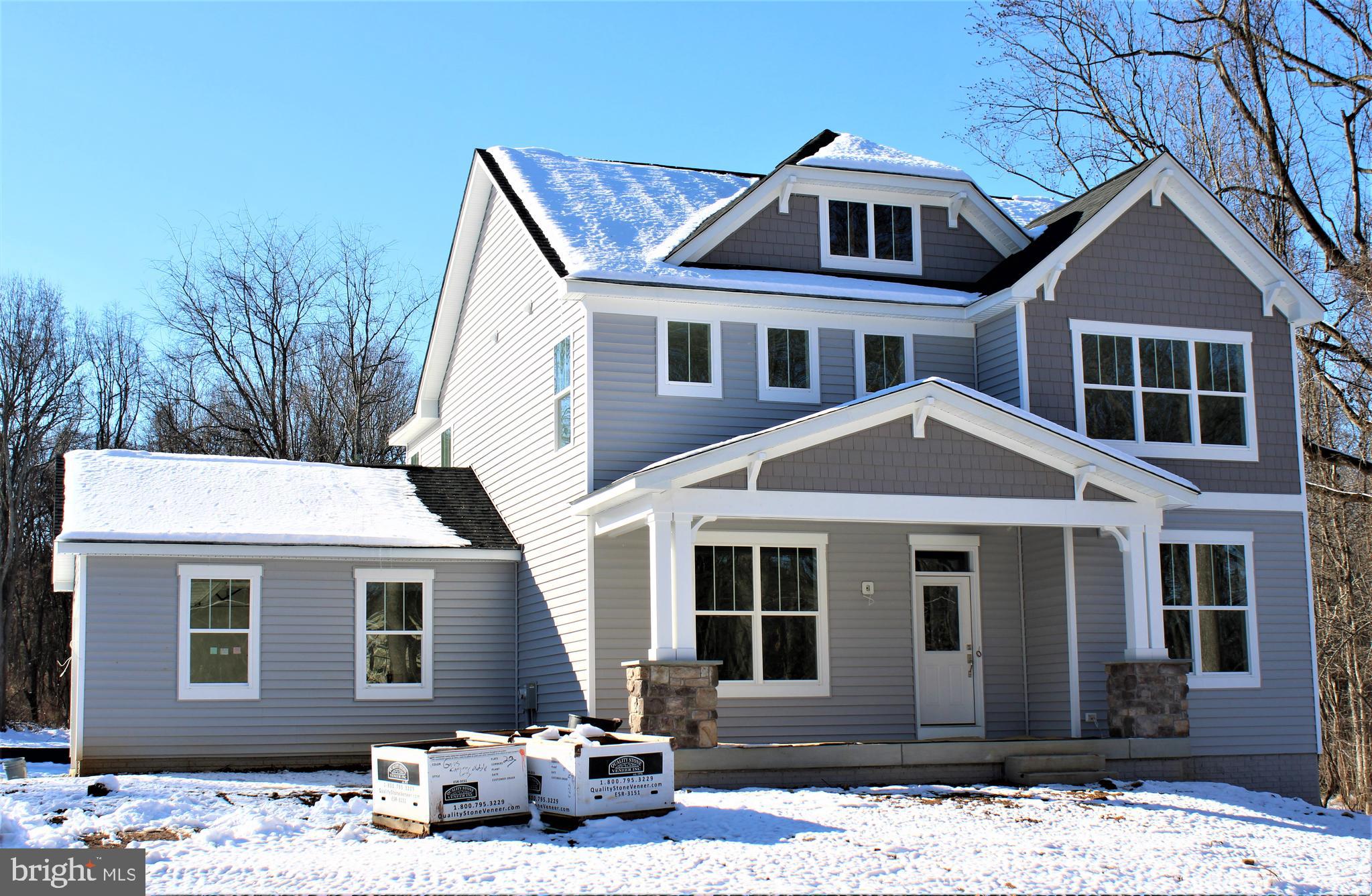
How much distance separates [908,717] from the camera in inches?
620

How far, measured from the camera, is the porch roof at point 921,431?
13125 millimetres

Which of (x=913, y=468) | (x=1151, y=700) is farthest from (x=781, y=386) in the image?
(x=1151, y=700)

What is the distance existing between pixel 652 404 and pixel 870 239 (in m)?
3.96

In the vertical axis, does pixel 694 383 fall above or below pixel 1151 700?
above

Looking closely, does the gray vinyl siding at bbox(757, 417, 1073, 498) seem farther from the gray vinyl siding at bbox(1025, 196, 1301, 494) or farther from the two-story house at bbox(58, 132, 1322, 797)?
the gray vinyl siding at bbox(1025, 196, 1301, 494)

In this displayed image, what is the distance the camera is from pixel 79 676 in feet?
50.3

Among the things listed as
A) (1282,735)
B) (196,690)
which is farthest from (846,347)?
(196,690)

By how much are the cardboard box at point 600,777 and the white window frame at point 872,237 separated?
8162mm

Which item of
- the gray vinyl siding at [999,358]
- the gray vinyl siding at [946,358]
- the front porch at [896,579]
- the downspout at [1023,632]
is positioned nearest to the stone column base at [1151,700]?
the front porch at [896,579]

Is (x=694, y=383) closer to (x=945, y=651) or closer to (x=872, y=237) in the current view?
(x=872, y=237)

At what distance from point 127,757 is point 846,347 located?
9594 millimetres

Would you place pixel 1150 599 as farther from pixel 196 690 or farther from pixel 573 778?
pixel 196 690

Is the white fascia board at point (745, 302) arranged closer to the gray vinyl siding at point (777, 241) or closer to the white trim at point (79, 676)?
the gray vinyl siding at point (777, 241)

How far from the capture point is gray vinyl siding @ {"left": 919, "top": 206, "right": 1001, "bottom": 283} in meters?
17.4
